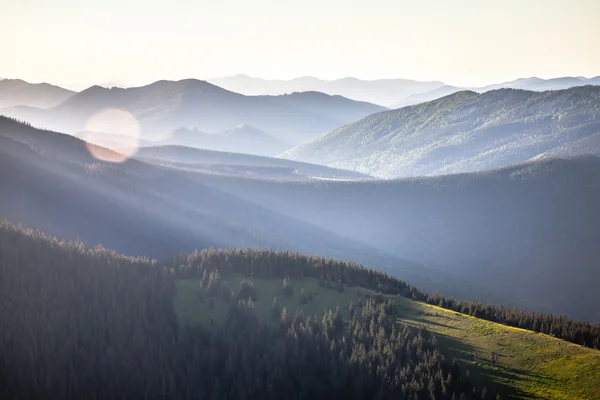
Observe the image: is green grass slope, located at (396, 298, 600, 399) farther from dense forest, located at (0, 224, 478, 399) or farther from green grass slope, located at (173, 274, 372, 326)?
green grass slope, located at (173, 274, 372, 326)

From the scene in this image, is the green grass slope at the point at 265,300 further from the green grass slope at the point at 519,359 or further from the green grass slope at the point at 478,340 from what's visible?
the green grass slope at the point at 519,359

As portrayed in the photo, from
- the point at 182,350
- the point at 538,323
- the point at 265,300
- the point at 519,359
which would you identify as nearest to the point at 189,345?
the point at 182,350

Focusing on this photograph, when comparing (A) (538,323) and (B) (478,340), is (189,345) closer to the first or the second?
(B) (478,340)

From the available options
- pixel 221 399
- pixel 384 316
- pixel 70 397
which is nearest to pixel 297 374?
pixel 221 399

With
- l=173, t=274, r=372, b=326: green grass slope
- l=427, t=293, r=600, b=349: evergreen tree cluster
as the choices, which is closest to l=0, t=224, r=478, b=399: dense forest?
l=173, t=274, r=372, b=326: green grass slope

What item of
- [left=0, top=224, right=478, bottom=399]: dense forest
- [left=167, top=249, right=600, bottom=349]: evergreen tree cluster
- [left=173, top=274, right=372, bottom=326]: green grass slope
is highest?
[left=167, top=249, right=600, bottom=349]: evergreen tree cluster

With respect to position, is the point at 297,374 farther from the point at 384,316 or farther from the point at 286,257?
the point at 286,257
